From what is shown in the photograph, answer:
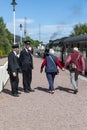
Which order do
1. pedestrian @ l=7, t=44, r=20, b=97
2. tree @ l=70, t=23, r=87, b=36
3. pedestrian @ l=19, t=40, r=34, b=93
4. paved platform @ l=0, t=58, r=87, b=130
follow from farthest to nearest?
tree @ l=70, t=23, r=87, b=36 → pedestrian @ l=19, t=40, r=34, b=93 → pedestrian @ l=7, t=44, r=20, b=97 → paved platform @ l=0, t=58, r=87, b=130

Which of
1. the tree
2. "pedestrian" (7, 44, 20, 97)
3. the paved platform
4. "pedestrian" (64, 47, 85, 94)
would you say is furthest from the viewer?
the tree

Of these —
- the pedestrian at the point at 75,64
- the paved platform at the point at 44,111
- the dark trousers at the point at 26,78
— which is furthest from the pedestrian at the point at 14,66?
the pedestrian at the point at 75,64

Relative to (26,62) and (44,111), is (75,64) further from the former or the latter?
(44,111)

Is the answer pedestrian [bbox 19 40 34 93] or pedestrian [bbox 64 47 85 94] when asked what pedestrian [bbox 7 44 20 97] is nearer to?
pedestrian [bbox 19 40 34 93]

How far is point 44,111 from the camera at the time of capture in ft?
35.6

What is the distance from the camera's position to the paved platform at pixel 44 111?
895 centimetres

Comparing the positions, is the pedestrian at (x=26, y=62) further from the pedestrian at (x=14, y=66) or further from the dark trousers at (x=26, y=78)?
the pedestrian at (x=14, y=66)

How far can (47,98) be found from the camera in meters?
13.6

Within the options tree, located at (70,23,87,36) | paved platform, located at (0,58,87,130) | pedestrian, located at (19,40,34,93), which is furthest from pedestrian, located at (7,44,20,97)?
tree, located at (70,23,87,36)

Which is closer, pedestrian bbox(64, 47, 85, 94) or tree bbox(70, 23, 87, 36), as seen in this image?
pedestrian bbox(64, 47, 85, 94)

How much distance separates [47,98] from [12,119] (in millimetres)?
4050

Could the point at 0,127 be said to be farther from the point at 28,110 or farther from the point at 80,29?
the point at 80,29

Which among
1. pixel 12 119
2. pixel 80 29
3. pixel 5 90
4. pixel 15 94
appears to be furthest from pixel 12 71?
pixel 80 29

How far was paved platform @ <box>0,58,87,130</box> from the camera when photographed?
895 cm
